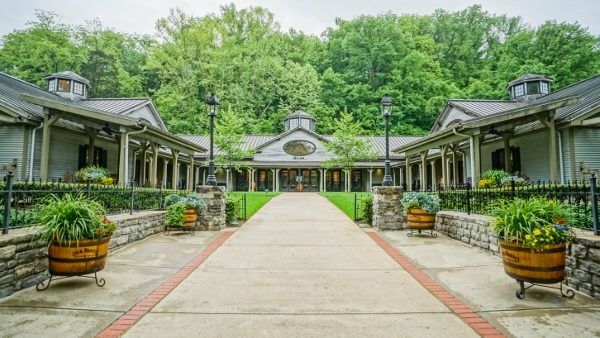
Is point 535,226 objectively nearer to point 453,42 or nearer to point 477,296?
point 477,296

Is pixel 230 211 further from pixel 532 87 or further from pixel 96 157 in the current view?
pixel 532 87

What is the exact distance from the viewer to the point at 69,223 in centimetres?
465

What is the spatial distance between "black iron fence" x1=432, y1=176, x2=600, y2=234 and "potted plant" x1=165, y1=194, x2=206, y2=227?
24.6ft

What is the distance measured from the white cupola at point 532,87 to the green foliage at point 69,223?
26.0m

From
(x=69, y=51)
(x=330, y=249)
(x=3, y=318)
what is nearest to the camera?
(x=3, y=318)

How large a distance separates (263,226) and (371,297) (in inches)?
271

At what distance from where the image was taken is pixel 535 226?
431 centimetres

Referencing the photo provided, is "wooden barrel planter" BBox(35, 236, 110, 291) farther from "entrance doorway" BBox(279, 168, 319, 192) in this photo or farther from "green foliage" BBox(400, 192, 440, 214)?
"entrance doorway" BBox(279, 168, 319, 192)

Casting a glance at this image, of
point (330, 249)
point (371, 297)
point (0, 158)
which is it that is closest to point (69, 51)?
point (0, 158)

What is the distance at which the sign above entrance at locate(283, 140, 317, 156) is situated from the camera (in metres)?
34.1

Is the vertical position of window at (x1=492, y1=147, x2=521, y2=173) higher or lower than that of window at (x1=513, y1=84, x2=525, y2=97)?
lower

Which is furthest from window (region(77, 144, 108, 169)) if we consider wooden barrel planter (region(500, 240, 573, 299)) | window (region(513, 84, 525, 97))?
window (region(513, 84, 525, 97))

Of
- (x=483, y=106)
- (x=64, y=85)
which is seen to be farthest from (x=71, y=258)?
(x=64, y=85)

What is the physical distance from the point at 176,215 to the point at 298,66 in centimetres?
4437
